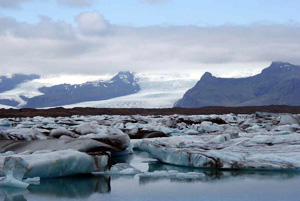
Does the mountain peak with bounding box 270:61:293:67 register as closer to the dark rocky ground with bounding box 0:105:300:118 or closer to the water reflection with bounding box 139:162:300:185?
the dark rocky ground with bounding box 0:105:300:118

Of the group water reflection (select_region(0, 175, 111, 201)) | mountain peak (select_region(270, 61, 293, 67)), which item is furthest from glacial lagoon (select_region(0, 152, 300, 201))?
mountain peak (select_region(270, 61, 293, 67))

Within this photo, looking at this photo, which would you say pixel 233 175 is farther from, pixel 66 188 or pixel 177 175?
pixel 66 188

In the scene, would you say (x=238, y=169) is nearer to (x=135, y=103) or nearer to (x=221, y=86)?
(x=135, y=103)

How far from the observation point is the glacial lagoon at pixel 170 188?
5.65 meters

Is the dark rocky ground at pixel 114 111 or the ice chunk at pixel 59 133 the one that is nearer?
the ice chunk at pixel 59 133

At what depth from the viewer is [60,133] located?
36.9ft

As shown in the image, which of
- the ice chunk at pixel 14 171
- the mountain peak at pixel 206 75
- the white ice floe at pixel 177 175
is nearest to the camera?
the ice chunk at pixel 14 171

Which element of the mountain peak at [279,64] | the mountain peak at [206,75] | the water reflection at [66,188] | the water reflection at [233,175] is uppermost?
the mountain peak at [279,64]

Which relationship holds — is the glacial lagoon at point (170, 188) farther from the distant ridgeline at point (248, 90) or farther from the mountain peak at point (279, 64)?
the mountain peak at point (279, 64)

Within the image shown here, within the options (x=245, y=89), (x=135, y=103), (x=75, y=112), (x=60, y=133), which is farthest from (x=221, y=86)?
(x=60, y=133)

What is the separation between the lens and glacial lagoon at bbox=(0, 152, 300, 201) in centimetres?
565

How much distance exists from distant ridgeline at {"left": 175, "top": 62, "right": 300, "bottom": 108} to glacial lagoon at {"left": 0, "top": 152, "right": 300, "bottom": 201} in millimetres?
122428

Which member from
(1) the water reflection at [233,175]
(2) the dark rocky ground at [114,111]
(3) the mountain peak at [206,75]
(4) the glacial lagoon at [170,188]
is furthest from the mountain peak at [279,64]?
(4) the glacial lagoon at [170,188]

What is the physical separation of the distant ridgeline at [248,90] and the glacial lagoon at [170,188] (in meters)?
122
